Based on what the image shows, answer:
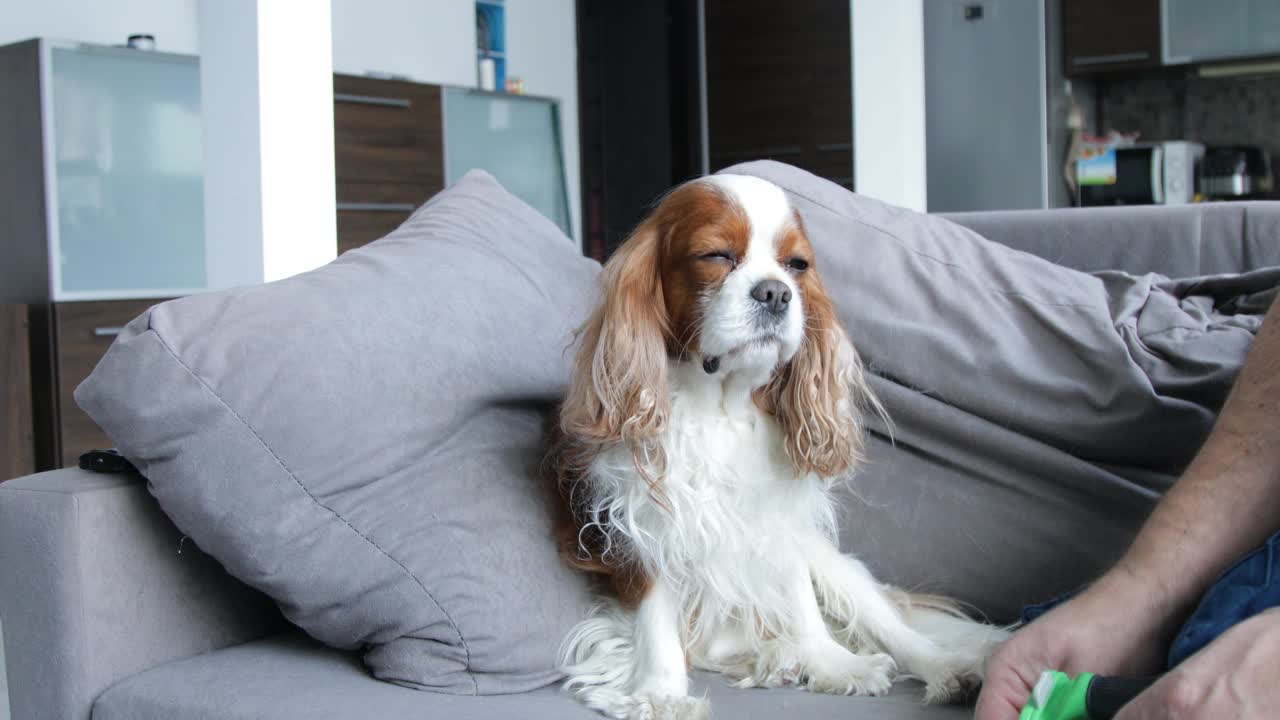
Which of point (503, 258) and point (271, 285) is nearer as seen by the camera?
point (271, 285)

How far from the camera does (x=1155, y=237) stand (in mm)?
1921

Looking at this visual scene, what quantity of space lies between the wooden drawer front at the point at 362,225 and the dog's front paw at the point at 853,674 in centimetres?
436

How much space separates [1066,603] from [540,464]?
633mm

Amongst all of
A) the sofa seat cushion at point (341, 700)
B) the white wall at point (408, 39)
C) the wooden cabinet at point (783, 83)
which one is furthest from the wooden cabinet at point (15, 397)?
the wooden cabinet at point (783, 83)

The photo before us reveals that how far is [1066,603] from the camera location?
49.4 inches

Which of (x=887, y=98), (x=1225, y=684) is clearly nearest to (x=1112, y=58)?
(x=887, y=98)

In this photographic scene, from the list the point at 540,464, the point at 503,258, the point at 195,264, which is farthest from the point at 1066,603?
the point at 195,264

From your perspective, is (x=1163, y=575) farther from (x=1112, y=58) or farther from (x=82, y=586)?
(x=1112, y=58)

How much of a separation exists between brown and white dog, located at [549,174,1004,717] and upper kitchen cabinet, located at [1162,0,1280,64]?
501cm

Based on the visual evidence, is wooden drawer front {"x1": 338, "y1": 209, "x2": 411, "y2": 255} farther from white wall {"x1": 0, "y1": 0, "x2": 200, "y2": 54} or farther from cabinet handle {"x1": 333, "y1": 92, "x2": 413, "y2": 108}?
white wall {"x1": 0, "y1": 0, "x2": 200, "y2": 54}

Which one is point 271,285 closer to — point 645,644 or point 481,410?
point 481,410

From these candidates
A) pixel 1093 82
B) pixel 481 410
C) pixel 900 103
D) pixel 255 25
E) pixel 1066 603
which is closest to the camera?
pixel 1066 603

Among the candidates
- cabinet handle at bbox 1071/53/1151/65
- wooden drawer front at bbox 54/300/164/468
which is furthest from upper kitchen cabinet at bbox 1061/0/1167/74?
wooden drawer front at bbox 54/300/164/468

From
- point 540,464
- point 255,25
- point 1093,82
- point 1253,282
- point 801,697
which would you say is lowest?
point 801,697
